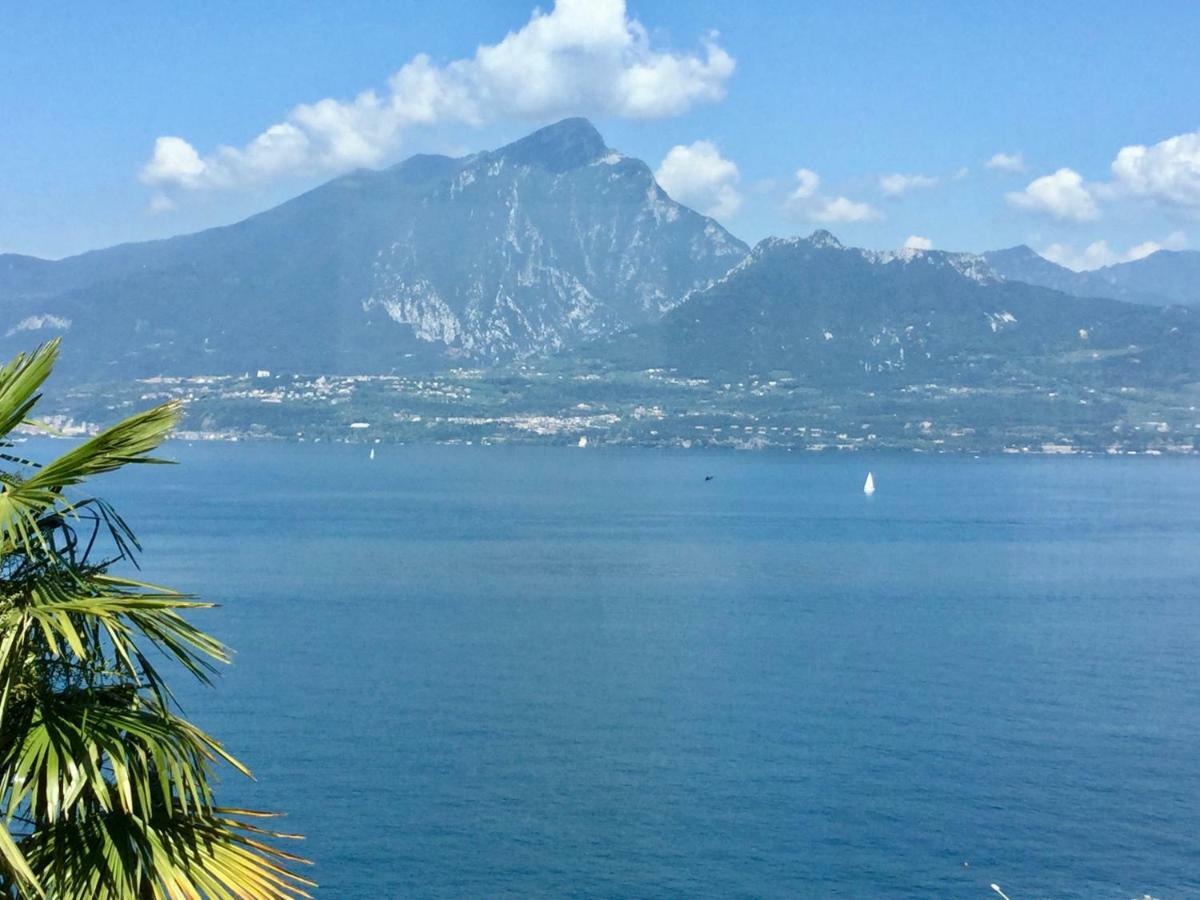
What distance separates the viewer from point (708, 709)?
54.8m

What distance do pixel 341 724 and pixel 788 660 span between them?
2219cm

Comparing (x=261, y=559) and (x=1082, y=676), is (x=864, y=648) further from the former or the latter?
(x=261, y=559)

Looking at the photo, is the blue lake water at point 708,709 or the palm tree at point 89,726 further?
the blue lake water at point 708,709

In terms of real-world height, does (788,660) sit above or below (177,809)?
below

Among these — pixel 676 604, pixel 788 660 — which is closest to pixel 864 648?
pixel 788 660

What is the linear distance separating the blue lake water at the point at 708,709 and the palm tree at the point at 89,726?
29.5m

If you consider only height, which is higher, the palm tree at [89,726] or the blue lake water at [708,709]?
the palm tree at [89,726]

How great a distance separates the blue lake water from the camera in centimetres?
3828

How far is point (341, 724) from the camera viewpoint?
5128 centimetres

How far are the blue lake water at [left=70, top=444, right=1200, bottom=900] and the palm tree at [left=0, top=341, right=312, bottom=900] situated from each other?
2952cm

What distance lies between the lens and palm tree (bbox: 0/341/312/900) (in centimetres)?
689

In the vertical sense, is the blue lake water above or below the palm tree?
below

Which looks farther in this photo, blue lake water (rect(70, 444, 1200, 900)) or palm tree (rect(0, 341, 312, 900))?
blue lake water (rect(70, 444, 1200, 900))

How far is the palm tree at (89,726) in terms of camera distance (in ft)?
22.6
